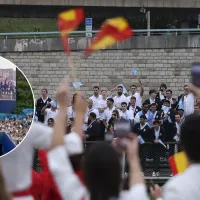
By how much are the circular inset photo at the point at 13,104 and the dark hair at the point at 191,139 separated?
1.68 metres

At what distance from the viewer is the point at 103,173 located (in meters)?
3.54

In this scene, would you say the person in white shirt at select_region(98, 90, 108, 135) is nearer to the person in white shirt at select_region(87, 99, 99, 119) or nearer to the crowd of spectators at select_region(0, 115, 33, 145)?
the person in white shirt at select_region(87, 99, 99, 119)

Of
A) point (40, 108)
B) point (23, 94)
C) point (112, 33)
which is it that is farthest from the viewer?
point (40, 108)

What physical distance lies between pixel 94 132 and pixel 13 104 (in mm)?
9680

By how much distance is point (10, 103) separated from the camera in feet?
18.1

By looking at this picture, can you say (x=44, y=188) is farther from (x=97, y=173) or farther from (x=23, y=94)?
(x=97, y=173)

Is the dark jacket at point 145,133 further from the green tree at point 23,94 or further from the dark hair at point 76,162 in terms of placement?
the dark hair at point 76,162

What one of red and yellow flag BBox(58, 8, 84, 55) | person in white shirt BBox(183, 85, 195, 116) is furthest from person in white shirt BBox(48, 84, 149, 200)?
person in white shirt BBox(183, 85, 195, 116)

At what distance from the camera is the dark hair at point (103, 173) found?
3.53 meters

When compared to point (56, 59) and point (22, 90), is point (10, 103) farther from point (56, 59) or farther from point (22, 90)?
point (56, 59)

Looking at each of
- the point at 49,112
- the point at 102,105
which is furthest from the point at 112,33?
the point at 102,105

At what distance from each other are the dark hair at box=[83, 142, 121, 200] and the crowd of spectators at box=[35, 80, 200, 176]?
9.93 metres

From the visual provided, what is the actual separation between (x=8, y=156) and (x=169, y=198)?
144 centimetres

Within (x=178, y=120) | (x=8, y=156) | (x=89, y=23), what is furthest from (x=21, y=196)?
(x=89, y=23)
